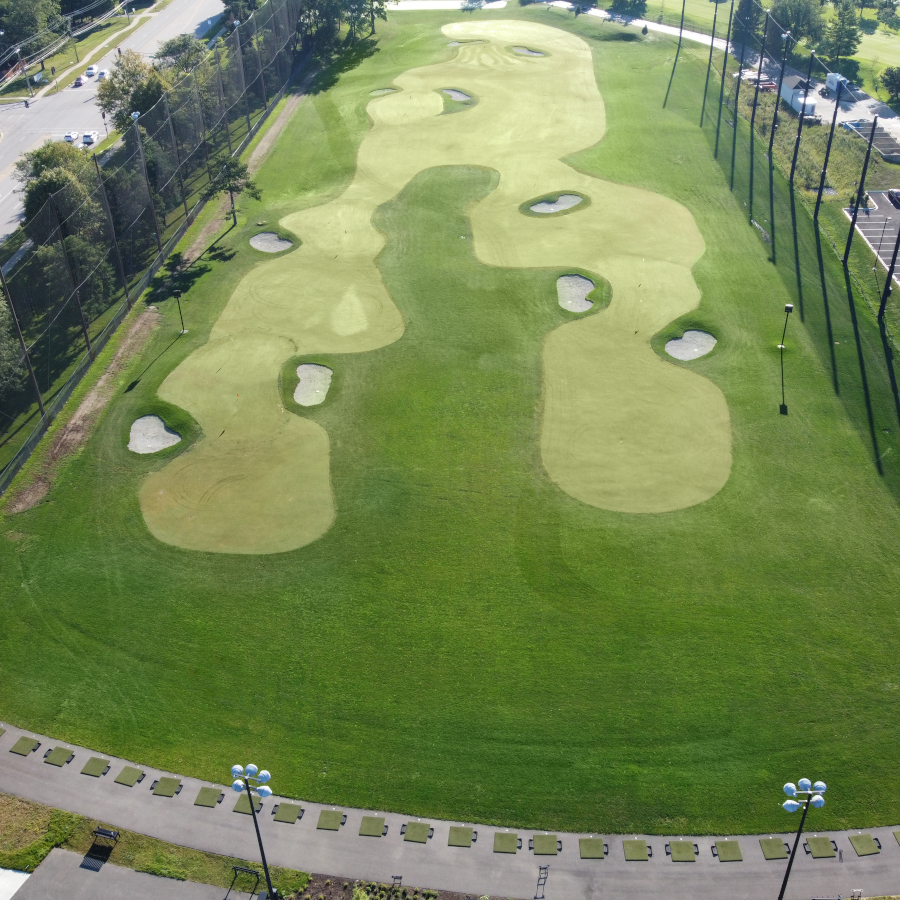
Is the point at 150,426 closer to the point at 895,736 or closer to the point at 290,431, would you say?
the point at 290,431

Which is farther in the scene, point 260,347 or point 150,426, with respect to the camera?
point 260,347

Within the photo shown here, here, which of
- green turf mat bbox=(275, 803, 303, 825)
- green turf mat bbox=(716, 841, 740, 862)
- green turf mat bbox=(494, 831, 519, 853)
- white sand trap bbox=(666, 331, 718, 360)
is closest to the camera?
green turf mat bbox=(716, 841, 740, 862)

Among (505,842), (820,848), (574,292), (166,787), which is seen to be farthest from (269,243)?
(820,848)

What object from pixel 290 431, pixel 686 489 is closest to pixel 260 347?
pixel 290 431

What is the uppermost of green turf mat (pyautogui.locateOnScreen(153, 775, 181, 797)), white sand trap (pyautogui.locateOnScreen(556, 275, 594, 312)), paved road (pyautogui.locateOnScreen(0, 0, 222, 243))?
paved road (pyautogui.locateOnScreen(0, 0, 222, 243))

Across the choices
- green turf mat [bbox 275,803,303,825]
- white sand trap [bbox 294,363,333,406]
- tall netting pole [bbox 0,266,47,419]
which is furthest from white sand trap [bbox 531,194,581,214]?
A: green turf mat [bbox 275,803,303,825]

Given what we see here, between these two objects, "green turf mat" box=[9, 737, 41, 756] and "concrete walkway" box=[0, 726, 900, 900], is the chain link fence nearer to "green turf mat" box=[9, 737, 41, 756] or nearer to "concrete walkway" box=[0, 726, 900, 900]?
"green turf mat" box=[9, 737, 41, 756]

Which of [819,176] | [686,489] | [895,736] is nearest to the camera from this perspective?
[895,736]
